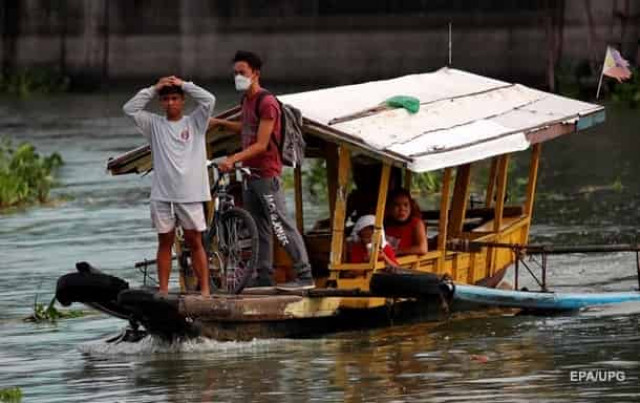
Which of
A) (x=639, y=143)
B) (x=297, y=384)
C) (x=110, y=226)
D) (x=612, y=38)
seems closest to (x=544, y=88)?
(x=612, y=38)

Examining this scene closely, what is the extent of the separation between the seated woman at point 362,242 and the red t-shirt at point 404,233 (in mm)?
275

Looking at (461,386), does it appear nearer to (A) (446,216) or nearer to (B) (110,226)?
(A) (446,216)

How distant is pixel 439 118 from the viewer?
1645 centimetres

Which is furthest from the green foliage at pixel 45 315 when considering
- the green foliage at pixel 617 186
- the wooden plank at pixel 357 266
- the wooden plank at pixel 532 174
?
the green foliage at pixel 617 186

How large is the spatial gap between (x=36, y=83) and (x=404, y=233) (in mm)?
32237

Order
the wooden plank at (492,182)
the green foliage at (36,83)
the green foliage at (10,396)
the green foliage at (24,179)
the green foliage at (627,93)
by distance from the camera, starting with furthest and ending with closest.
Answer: the green foliage at (36,83), the green foliage at (627,93), the green foliage at (24,179), the wooden plank at (492,182), the green foliage at (10,396)

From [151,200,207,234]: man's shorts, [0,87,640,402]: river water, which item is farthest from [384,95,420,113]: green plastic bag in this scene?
[151,200,207,234]: man's shorts

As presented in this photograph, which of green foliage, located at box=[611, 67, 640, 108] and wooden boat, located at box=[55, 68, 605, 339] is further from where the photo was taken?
green foliage, located at box=[611, 67, 640, 108]

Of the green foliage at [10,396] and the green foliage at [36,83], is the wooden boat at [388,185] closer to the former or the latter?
the green foliage at [10,396]

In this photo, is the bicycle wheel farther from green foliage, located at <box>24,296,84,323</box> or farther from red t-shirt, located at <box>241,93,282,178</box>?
green foliage, located at <box>24,296,84,323</box>

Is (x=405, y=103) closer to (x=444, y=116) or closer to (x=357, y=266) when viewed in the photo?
(x=444, y=116)

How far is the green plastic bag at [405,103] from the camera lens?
16.3m

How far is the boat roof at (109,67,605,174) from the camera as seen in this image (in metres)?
15.3

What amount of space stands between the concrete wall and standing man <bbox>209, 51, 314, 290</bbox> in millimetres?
25649
